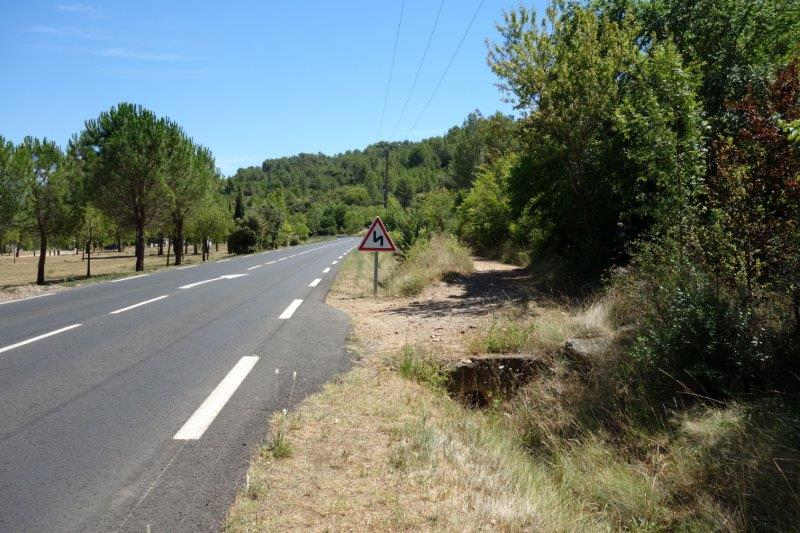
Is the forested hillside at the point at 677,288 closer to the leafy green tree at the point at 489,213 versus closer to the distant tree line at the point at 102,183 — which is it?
the leafy green tree at the point at 489,213

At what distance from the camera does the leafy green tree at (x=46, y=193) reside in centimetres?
2670

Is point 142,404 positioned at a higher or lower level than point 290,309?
lower

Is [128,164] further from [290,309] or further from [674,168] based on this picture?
[674,168]

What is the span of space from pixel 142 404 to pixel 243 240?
2306 inches

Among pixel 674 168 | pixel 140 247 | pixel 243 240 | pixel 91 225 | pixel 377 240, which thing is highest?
pixel 674 168

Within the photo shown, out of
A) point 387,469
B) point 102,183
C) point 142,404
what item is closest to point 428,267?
point 142,404

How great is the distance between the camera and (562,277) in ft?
Answer: 42.1

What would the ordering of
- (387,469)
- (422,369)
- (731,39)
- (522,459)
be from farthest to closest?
(731,39) → (422,369) → (522,459) → (387,469)

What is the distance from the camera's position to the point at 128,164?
3262 centimetres

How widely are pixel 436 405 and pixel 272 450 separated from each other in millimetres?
2233

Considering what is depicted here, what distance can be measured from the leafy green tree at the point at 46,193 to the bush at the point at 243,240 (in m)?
31.3

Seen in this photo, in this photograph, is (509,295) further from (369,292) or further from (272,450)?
(272,450)

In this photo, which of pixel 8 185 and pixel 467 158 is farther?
pixel 467 158

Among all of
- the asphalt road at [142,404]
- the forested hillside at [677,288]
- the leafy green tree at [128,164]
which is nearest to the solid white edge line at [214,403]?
the asphalt road at [142,404]
